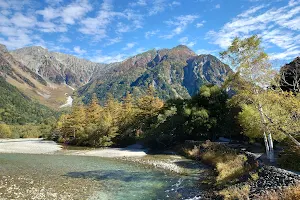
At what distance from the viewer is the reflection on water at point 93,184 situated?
20.5 meters

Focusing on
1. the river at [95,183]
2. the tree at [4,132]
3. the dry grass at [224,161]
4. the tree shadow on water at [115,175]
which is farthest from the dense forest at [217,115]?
the tree at [4,132]

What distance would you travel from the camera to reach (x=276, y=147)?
A: 115 feet

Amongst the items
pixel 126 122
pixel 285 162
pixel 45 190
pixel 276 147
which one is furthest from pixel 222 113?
pixel 45 190

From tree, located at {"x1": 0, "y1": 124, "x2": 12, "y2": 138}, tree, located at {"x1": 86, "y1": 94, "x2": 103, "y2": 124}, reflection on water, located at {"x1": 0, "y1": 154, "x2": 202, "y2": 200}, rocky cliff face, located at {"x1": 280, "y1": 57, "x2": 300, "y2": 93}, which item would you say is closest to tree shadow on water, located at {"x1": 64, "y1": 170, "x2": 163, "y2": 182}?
reflection on water, located at {"x1": 0, "y1": 154, "x2": 202, "y2": 200}

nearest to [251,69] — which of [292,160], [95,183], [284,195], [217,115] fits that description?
[292,160]

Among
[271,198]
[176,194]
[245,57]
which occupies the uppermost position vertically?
[245,57]

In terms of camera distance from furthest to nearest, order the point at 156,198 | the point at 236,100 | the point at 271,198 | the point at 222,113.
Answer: the point at 222,113
the point at 236,100
the point at 156,198
the point at 271,198

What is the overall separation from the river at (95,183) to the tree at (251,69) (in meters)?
9.12

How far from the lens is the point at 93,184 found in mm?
24203

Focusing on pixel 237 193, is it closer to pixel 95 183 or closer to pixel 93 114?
pixel 95 183

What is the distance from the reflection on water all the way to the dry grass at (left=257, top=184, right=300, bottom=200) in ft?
23.5

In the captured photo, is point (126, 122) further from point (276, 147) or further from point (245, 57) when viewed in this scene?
point (245, 57)

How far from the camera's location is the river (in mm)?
20469

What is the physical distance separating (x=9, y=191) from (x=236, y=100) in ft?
67.9
